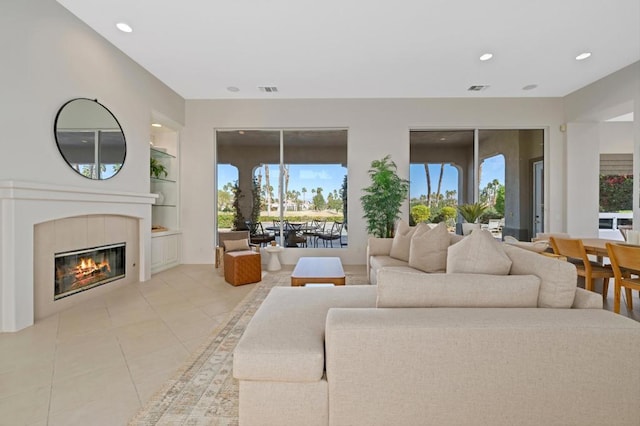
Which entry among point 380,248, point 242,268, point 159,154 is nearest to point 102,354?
point 242,268

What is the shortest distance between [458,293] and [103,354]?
2.58m

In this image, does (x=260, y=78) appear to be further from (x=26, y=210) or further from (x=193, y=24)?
(x=26, y=210)

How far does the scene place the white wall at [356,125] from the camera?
18.5 feet

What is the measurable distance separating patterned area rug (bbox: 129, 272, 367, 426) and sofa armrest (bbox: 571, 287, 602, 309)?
1855 millimetres

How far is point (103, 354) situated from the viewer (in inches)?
88.5

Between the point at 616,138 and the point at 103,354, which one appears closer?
the point at 103,354

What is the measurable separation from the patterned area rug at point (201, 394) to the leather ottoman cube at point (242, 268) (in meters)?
1.68

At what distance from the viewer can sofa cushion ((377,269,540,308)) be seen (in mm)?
1484

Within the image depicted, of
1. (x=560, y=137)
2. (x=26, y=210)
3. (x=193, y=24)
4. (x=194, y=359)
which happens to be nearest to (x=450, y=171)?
(x=560, y=137)

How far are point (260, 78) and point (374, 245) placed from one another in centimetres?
325

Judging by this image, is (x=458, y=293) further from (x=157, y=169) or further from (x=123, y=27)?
(x=157, y=169)

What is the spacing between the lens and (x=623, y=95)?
14.7 feet

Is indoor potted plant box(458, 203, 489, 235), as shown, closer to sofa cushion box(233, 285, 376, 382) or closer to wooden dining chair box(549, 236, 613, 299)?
wooden dining chair box(549, 236, 613, 299)

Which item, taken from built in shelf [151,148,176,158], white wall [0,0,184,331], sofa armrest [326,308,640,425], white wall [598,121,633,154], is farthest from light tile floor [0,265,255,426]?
white wall [598,121,633,154]
